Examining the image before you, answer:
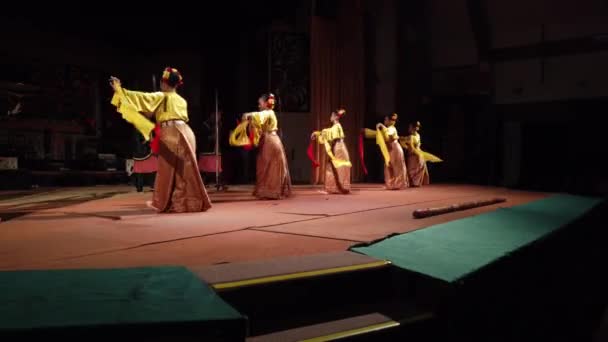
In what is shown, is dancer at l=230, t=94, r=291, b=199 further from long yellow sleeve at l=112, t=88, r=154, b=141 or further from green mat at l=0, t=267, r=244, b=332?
green mat at l=0, t=267, r=244, b=332

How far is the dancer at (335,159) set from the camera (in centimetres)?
775

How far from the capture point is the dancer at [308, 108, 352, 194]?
7.75 meters

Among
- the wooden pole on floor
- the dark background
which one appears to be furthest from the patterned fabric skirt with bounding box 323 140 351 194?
the dark background

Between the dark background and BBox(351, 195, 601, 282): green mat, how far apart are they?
5634 mm

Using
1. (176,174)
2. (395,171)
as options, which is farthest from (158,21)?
(395,171)

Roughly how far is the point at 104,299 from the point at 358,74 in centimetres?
1022

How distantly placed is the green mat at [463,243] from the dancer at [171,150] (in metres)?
2.41

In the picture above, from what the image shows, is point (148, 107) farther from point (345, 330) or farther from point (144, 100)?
point (345, 330)

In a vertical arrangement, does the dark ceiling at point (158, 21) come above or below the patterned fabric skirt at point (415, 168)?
above

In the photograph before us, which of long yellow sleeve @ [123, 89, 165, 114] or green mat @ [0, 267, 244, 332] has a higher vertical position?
long yellow sleeve @ [123, 89, 165, 114]

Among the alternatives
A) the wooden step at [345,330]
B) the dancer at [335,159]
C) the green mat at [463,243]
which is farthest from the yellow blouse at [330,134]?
the wooden step at [345,330]

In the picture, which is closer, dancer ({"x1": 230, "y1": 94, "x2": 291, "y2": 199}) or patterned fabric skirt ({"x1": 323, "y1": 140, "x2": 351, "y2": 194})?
dancer ({"x1": 230, "y1": 94, "x2": 291, "y2": 199})

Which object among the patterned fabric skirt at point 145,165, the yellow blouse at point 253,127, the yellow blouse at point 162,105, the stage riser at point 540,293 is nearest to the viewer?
the stage riser at point 540,293

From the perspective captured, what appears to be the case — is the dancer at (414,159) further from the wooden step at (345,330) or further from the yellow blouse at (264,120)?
the wooden step at (345,330)
